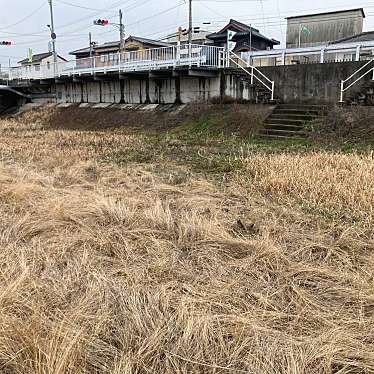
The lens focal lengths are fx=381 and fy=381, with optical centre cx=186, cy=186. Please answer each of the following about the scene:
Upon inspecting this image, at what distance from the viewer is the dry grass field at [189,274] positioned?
2.09 meters

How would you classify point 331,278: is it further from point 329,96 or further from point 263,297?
point 329,96

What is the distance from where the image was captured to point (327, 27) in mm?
26953

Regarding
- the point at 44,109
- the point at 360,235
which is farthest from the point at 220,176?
the point at 44,109

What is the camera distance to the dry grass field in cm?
209

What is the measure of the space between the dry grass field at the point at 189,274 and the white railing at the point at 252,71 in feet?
31.5

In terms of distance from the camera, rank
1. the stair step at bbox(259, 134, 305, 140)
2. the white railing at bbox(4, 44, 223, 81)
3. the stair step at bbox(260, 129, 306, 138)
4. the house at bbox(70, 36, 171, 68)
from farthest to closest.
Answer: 1. the house at bbox(70, 36, 171, 68)
2. the white railing at bbox(4, 44, 223, 81)
3. the stair step at bbox(260, 129, 306, 138)
4. the stair step at bbox(259, 134, 305, 140)

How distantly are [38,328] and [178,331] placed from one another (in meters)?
0.82

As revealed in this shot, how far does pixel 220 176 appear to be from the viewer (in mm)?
7004

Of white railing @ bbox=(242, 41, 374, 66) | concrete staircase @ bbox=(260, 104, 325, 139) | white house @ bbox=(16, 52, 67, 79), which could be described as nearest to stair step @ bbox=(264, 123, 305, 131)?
concrete staircase @ bbox=(260, 104, 325, 139)

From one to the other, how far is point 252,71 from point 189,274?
1413 cm

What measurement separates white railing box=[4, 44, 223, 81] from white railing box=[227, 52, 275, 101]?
1.95 feet

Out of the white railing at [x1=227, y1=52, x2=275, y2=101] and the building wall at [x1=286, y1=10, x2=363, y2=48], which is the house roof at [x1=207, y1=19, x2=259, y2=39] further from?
the white railing at [x1=227, y1=52, x2=275, y2=101]

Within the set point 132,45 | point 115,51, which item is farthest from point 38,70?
point 115,51

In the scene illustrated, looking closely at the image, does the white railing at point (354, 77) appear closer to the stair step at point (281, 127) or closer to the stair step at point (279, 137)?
A: the stair step at point (281, 127)
